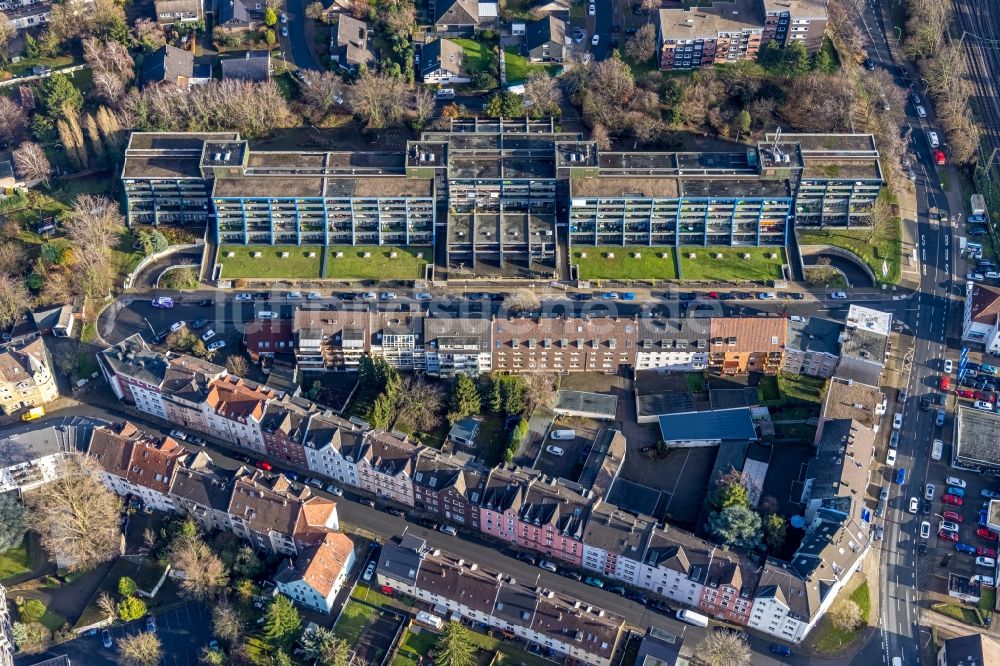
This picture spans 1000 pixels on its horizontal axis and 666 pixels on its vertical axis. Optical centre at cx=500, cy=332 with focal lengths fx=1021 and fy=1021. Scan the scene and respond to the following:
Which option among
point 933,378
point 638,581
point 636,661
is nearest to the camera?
point 636,661

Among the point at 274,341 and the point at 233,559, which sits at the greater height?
the point at 274,341

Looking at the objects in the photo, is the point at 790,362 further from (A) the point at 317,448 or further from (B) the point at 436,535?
(A) the point at 317,448

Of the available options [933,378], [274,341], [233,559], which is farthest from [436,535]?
[933,378]

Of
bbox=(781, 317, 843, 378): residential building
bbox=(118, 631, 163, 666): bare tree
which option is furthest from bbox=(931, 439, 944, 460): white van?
bbox=(118, 631, 163, 666): bare tree

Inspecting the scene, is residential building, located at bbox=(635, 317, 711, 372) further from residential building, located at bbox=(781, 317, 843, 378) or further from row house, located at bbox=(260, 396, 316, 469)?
row house, located at bbox=(260, 396, 316, 469)

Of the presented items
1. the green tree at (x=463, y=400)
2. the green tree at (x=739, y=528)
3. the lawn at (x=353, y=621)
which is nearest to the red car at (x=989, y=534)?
the green tree at (x=739, y=528)

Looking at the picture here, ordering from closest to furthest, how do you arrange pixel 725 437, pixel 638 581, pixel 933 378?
pixel 638 581
pixel 725 437
pixel 933 378

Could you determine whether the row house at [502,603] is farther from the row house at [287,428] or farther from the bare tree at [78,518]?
the bare tree at [78,518]
